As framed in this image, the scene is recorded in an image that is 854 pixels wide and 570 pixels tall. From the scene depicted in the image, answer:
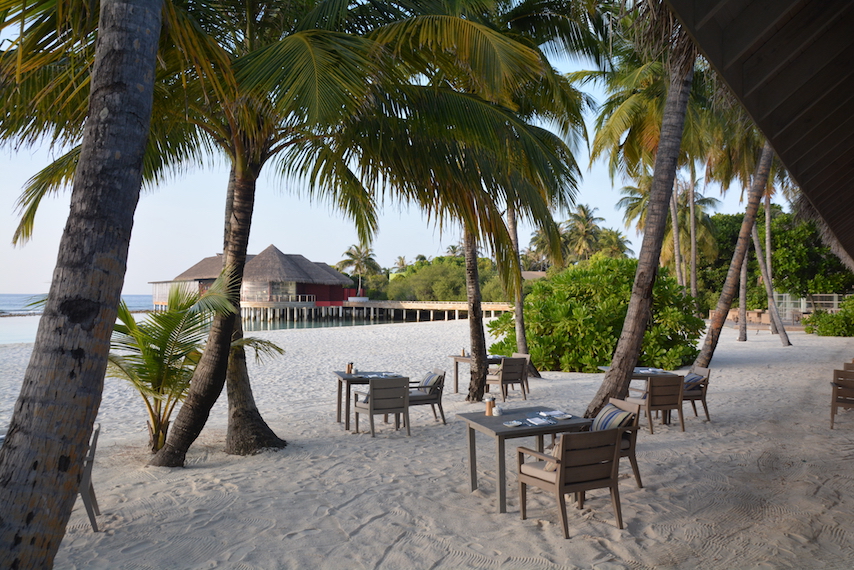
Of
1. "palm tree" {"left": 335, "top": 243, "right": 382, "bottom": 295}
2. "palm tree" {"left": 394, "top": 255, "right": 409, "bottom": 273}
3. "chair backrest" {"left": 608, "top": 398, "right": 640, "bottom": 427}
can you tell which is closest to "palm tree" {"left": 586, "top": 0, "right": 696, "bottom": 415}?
"chair backrest" {"left": 608, "top": 398, "right": 640, "bottom": 427}

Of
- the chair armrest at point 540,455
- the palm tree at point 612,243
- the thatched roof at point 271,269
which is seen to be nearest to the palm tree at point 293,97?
the chair armrest at point 540,455

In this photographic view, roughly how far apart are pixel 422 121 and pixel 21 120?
3521 millimetres

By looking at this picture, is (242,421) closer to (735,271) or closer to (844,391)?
(844,391)

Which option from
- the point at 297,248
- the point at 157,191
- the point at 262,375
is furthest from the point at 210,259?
the point at 157,191

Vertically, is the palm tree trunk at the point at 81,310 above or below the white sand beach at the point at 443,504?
above

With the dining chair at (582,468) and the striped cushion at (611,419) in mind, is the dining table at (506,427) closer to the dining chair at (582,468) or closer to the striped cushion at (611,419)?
the striped cushion at (611,419)

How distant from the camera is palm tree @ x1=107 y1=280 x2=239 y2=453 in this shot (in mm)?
5441

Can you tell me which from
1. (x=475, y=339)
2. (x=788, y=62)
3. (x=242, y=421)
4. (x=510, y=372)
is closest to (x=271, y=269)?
(x=475, y=339)

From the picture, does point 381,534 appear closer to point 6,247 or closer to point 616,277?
point 6,247

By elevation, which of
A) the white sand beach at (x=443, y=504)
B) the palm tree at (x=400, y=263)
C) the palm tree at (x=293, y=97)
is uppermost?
the palm tree at (x=400, y=263)

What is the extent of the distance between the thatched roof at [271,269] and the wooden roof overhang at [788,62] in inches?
1571

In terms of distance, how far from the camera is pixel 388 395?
6602 millimetres

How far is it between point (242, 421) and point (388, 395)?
65.0 inches

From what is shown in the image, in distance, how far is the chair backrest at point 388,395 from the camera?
257 inches
